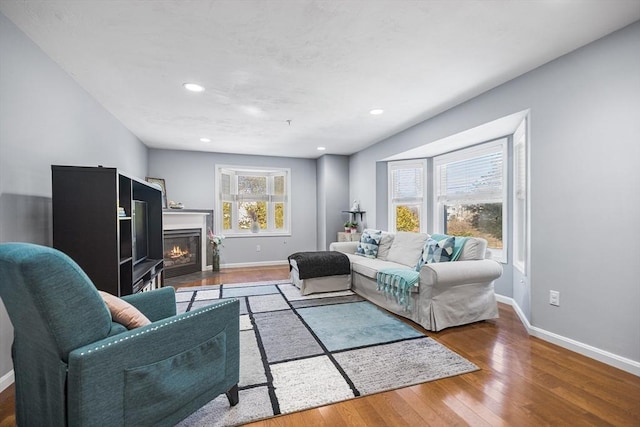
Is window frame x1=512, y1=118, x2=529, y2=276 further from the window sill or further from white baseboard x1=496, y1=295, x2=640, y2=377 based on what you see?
the window sill

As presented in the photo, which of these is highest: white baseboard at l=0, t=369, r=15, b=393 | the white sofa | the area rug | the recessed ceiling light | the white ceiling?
the white ceiling

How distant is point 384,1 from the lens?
6.07 ft

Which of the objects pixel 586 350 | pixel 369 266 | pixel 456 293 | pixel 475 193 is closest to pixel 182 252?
pixel 369 266

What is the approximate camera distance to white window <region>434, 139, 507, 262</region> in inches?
155

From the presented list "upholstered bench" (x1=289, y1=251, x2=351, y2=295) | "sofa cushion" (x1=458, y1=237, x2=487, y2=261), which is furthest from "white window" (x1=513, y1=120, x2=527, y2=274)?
"upholstered bench" (x1=289, y1=251, x2=351, y2=295)

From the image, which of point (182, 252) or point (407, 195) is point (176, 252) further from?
point (407, 195)

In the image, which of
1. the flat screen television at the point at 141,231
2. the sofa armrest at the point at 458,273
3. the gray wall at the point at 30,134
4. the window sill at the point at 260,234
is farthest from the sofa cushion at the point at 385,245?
the gray wall at the point at 30,134

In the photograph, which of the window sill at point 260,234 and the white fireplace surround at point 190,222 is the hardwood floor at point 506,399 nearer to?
the white fireplace surround at point 190,222

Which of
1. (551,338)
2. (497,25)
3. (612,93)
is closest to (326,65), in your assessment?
(497,25)

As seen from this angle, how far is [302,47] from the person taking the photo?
2.36 m

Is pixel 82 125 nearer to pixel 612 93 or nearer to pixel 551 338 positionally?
pixel 612 93

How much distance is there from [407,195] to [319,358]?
145 inches

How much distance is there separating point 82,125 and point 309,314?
3.00 metres

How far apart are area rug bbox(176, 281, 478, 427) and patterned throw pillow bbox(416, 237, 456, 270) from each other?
757 millimetres
